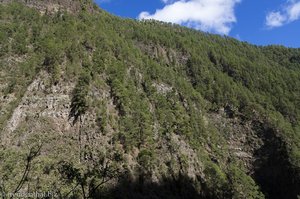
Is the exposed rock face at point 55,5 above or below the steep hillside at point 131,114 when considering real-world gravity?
above

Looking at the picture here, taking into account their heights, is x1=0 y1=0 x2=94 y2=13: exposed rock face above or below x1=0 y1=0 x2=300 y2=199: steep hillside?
above

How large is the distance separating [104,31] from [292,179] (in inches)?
1720

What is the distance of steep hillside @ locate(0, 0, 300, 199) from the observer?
142ft

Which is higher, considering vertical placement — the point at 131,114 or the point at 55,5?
the point at 55,5

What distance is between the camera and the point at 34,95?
48312 millimetres

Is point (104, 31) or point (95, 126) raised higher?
point (104, 31)

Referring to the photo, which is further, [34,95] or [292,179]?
[292,179]

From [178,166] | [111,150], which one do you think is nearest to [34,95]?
[111,150]

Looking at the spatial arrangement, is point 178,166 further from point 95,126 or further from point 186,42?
point 186,42

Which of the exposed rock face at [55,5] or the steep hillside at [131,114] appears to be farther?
the exposed rock face at [55,5]

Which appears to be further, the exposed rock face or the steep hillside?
the exposed rock face

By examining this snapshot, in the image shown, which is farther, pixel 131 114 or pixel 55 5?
pixel 55 5

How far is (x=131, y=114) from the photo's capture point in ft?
181

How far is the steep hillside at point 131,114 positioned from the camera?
43.4 m
